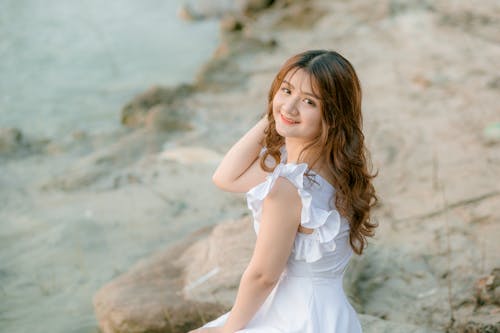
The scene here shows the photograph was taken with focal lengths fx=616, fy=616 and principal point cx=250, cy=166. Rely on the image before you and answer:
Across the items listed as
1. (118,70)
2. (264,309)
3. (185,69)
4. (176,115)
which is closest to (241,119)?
(176,115)

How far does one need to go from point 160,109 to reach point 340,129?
494 cm

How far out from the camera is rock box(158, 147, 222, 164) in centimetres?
580

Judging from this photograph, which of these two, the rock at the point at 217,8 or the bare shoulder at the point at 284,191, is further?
the rock at the point at 217,8

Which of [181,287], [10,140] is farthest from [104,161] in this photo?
[181,287]

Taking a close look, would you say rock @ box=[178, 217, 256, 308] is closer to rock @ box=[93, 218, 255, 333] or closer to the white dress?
rock @ box=[93, 218, 255, 333]

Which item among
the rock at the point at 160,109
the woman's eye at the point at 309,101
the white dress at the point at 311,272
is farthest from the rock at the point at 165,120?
the woman's eye at the point at 309,101

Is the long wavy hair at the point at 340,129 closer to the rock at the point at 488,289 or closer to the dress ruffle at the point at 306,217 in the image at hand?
the dress ruffle at the point at 306,217

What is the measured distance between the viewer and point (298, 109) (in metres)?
2.03

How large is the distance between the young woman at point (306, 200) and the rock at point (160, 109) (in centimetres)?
445

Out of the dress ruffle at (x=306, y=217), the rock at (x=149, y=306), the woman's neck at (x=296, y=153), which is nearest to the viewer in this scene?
the dress ruffle at (x=306, y=217)

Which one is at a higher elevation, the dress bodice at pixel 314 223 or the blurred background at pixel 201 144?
the dress bodice at pixel 314 223

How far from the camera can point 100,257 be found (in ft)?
14.8

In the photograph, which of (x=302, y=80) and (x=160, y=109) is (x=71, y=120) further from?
(x=302, y=80)

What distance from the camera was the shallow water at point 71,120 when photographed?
4172 millimetres
